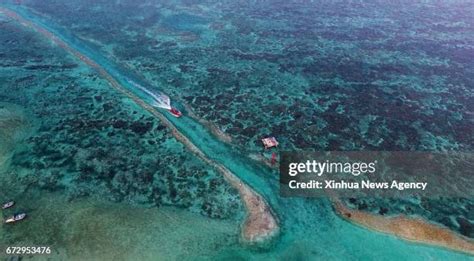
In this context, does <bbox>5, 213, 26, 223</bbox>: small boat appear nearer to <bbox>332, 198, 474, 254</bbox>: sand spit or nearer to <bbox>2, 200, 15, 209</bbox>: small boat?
<bbox>2, 200, 15, 209</bbox>: small boat

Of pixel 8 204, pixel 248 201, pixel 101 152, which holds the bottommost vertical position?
pixel 248 201

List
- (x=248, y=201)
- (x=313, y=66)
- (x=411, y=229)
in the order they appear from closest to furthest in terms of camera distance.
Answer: (x=411, y=229) → (x=248, y=201) → (x=313, y=66)

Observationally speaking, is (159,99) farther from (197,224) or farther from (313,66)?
(313,66)

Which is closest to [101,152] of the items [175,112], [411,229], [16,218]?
[175,112]

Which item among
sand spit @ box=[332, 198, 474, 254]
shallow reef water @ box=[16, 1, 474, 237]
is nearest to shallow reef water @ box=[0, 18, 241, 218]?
shallow reef water @ box=[16, 1, 474, 237]

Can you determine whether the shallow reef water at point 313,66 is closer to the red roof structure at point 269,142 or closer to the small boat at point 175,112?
the red roof structure at point 269,142

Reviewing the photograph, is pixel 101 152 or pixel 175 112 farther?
pixel 175 112

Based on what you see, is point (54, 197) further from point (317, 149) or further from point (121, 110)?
point (317, 149)

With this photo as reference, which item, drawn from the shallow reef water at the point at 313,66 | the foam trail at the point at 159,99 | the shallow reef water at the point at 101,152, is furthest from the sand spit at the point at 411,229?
the foam trail at the point at 159,99

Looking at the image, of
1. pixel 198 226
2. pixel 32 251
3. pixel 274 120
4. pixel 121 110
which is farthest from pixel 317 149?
pixel 32 251

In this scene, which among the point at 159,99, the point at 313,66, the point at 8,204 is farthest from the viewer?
the point at 313,66
